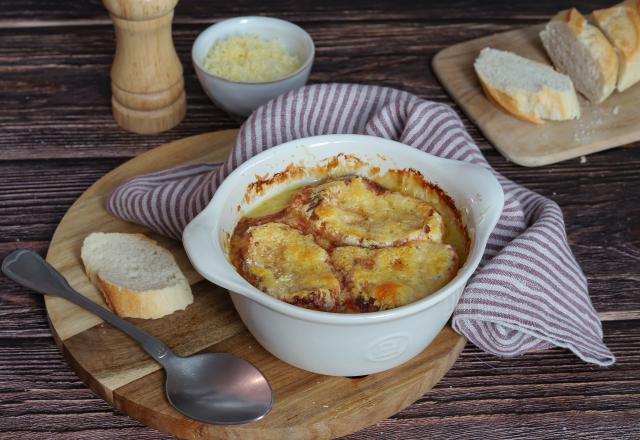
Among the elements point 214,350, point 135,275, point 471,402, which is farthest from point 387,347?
point 135,275

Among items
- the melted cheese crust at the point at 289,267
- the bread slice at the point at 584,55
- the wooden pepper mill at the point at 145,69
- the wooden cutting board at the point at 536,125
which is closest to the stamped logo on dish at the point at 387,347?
the melted cheese crust at the point at 289,267

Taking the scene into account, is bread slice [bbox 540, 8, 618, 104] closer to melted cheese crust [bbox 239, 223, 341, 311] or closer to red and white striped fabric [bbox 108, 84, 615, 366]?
red and white striped fabric [bbox 108, 84, 615, 366]

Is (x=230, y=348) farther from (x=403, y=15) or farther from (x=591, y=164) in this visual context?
(x=403, y=15)

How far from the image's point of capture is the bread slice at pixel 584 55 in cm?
261

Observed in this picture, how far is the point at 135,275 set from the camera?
75.5 inches

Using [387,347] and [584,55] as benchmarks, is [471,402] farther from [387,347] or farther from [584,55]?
[584,55]

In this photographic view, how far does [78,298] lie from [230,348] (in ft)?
1.14

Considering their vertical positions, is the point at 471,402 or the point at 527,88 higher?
the point at 527,88

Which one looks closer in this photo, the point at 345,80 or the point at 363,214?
the point at 363,214

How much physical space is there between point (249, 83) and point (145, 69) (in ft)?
0.91

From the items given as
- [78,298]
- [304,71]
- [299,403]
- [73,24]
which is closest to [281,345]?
[299,403]

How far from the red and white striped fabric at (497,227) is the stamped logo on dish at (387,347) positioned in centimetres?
19

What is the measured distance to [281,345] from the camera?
5.49 ft

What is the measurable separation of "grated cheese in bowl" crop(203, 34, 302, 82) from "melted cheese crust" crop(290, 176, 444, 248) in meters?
0.63
